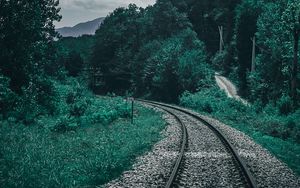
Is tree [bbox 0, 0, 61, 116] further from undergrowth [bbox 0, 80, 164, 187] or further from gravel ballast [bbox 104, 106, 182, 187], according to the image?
gravel ballast [bbox 104, 106, 182, 187]

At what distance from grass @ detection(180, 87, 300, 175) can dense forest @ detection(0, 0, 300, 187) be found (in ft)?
0.25

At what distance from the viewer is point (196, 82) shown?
46844 millimetres

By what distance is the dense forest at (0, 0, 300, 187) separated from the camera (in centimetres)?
2039

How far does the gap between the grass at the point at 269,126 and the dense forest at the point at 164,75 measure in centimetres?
8

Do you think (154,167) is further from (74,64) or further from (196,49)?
(74,64)

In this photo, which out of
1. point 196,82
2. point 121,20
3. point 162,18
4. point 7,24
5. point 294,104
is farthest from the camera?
point 121,20

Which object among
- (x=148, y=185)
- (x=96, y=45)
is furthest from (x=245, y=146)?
(x=96, y=45)

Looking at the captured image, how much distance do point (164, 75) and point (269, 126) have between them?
27923mm

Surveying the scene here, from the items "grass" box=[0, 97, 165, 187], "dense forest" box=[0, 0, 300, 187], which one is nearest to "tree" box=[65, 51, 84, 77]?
"dense forest" box=[0, 0, 300, 187]

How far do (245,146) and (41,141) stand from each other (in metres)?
8.66

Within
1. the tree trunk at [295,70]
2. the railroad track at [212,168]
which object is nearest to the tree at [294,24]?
the tree trunk at [295,70]

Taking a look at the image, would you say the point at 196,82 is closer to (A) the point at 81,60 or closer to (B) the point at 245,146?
(B) the point at 245,146

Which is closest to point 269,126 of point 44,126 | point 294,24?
point 294,24

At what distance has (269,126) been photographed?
21.2m
